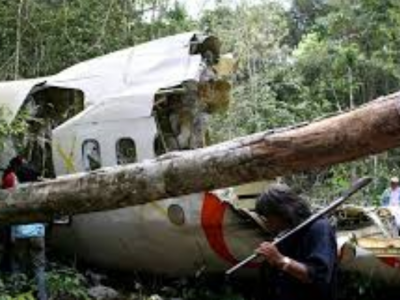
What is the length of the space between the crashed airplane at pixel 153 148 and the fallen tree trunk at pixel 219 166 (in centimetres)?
290

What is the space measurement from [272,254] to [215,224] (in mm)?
4498

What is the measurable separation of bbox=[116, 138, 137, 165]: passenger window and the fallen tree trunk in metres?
3.40

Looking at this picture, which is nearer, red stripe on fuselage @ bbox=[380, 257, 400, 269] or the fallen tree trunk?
the fallen tree trunk

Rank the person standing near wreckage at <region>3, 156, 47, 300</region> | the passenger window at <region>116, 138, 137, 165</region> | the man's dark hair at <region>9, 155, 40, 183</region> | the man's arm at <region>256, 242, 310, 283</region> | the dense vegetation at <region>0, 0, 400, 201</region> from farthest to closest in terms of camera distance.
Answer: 1. the dense vegetation at <region>0, 0, 400, 201</region>
2. the passenger window at <region>116, 138, 137, 165</region>
3. the man's dark hair at <region>9, 155, 40, 183</region>
4. the person standing near wreckage at <region>3, 156, 47, 300</region>
5. the man's arm at <region>256, 242, 310, 283</region>

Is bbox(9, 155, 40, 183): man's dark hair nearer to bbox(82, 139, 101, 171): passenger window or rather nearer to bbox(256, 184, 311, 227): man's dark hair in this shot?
bbox(82, 139, 101, 171): passenger window

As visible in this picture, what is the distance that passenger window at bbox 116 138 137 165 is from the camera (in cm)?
981

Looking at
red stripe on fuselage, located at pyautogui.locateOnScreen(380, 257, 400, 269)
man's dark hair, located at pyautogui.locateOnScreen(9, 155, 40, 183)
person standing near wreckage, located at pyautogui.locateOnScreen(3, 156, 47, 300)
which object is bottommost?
red stripe on fuselage, located at pyautogui.locateOnScreen(380, 257, 400, 269)

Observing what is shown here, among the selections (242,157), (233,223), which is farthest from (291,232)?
(233,223)

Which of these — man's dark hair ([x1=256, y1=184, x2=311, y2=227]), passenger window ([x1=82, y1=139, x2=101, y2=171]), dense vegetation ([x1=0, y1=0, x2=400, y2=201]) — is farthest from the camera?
dense vegetation ([x1=0, y1=0, x2=400, y2=201])

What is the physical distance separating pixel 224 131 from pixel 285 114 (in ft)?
8.65

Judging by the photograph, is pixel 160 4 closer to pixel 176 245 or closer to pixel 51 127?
pixel 51 127

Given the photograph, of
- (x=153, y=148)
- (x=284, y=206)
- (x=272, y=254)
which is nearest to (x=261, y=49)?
(x=153, y=148)

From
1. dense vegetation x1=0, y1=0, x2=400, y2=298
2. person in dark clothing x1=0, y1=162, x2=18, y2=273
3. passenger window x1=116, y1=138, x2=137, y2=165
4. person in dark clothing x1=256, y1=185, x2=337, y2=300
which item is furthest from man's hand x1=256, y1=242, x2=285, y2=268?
dense vegetation x1=0, y1=0, x2=400, y2=298

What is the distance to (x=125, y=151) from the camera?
32.5 feet
